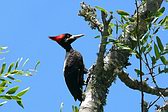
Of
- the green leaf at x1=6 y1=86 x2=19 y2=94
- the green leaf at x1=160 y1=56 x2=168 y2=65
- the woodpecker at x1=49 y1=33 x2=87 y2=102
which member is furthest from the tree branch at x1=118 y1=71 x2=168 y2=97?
the woodpecker at x1=49 y1=33 x2=87 y2=102

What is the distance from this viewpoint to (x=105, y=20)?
2672 mm

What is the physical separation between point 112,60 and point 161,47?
69 centimetres

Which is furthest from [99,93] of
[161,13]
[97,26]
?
[161,13]

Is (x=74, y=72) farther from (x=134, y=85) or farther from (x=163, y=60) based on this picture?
(x=163, y=60)

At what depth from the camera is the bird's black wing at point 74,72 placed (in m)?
4.88

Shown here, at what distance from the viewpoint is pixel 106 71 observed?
3150 mm

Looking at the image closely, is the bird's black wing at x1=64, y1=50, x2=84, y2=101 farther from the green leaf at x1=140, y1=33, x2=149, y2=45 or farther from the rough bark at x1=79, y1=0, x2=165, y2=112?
the green leaf at x1=140, y1=33, x2=149, y2=45

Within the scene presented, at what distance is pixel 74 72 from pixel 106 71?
200 centimetres

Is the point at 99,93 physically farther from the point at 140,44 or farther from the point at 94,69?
the point at 140,44

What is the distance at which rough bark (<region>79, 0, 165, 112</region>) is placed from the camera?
277 cm

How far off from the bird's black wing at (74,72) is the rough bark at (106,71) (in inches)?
58.8

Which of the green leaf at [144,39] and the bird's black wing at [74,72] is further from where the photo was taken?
the bird's black wing at [74,72]

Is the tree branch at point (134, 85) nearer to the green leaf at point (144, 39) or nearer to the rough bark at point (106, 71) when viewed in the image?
the rough bark at point (106, 71)

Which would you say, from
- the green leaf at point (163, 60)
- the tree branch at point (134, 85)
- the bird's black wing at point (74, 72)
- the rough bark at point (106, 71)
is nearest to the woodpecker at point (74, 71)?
the bird's black wing at point (74, 72)
